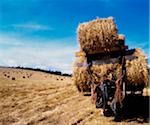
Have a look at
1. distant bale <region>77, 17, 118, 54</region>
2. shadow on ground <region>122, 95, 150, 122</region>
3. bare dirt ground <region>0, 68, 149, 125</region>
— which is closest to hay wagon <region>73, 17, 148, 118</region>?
distant bale <region>77, 17, 118, 54</region>

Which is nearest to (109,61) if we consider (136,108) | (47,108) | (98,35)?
(98,35)

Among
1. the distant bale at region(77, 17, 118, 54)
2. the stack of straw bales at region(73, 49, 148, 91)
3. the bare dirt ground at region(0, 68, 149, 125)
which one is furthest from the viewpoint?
the stack of straw bales at region(73, 49, 148, 91)

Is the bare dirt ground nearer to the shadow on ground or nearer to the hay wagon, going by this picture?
the shadow on ground

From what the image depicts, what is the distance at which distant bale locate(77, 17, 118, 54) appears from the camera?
1373 cm

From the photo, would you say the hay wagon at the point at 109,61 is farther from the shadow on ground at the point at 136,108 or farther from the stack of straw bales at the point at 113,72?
the shadow on ground at the point at 136,108

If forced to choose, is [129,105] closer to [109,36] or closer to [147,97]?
[147,97]

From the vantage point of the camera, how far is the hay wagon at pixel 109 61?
13.8m

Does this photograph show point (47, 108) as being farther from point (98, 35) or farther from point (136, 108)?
point (98, 35)

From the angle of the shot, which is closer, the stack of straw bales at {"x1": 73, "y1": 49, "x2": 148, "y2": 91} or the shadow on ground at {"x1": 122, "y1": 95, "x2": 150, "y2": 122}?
the shadow on ground at {"x1": 122, "y1": 95, "x2": 150, "y2": 122}

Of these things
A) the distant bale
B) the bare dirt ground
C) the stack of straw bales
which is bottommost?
the bare dirt ground

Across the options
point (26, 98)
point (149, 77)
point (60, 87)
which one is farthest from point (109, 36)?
point (60, 87)

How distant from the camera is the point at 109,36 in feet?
45.0

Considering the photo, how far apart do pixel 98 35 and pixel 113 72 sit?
160cm

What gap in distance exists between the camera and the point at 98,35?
45.3ft
